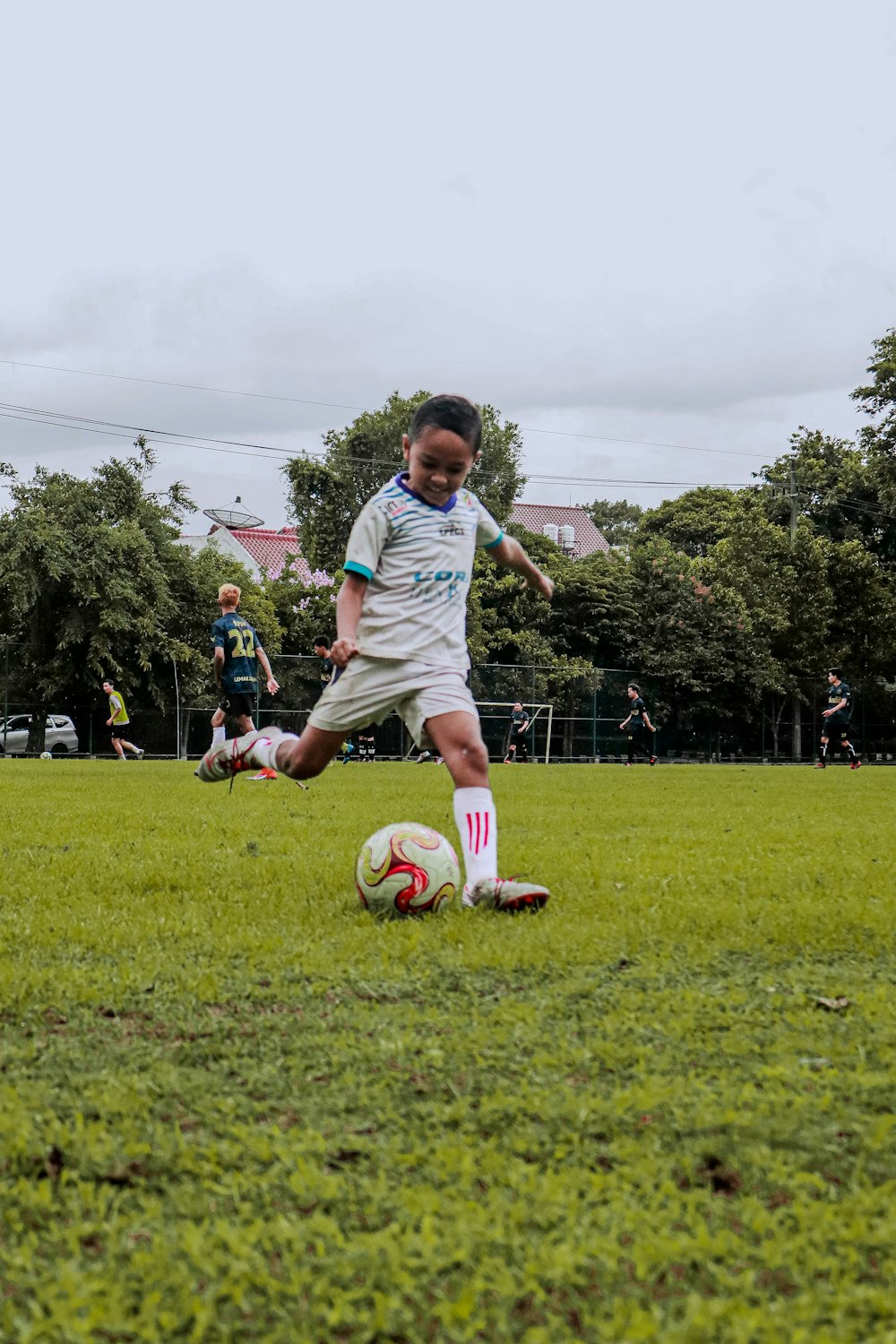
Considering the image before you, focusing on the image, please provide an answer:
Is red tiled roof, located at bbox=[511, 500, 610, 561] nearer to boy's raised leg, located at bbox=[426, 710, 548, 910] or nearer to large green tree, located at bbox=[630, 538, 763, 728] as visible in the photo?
large green tree, located at bbox=[630, 538, 763, 728]

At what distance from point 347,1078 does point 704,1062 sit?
86cm

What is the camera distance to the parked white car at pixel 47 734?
Answer: 111 feet

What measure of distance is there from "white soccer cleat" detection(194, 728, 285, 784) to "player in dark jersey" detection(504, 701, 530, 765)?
27.5 metres

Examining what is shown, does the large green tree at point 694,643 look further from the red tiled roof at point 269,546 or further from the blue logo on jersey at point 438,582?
the blue logo on jersey at point 438,582

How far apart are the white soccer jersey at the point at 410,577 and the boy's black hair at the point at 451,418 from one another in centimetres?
28

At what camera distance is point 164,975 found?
13.0 feet

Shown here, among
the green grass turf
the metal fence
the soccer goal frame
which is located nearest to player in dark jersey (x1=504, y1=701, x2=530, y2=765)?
the metal fence

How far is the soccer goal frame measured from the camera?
36844 mm

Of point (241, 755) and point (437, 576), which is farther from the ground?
point (437, 576)

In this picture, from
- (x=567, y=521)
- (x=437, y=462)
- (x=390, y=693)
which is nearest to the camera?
(x=437, y=462)

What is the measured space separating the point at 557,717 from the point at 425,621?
33195 mm

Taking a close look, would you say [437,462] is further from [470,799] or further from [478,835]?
[478,835]

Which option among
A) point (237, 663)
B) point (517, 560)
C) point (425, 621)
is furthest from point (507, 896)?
point (237, 663)

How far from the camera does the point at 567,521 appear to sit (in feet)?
248
